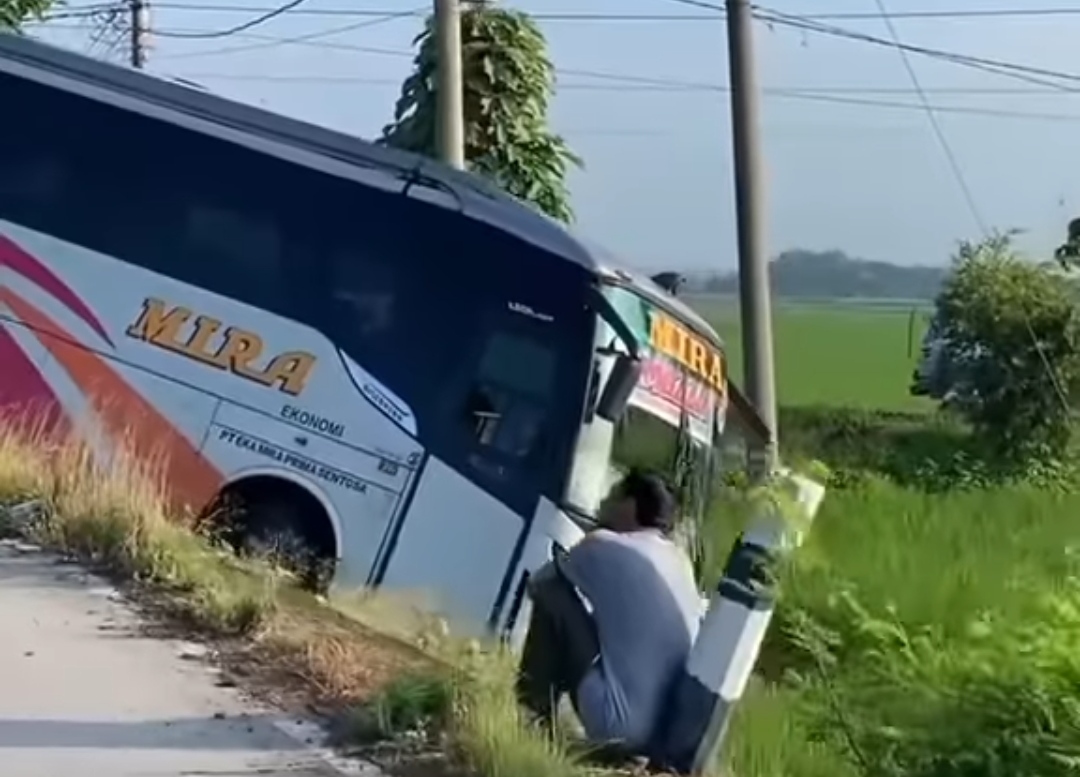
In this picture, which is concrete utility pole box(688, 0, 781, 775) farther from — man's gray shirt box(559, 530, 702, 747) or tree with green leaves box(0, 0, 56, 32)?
tree with green leaves box(0, 0, 56, 32)

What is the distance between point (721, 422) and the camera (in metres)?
14.8

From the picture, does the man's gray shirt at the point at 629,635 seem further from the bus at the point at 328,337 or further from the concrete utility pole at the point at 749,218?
the concrete utility pole at the point at 749,218

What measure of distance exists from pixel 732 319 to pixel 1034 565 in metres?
8.03

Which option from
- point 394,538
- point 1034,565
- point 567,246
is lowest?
point 394,538

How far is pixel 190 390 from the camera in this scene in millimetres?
13945

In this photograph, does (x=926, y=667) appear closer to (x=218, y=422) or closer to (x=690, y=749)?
(x=690, y=749)

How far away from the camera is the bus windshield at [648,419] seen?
1315cm

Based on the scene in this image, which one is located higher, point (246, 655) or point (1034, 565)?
point (1034, 565)

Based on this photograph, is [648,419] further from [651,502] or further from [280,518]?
[651,502]

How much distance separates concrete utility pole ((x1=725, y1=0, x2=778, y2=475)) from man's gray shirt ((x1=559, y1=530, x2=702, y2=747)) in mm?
12133

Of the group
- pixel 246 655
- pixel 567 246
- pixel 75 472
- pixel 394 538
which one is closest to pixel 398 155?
pixel 567 246

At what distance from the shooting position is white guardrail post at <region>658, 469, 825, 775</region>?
273 inches

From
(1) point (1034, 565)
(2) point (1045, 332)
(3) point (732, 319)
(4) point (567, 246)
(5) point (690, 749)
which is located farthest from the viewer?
(2) point (1045, 332)

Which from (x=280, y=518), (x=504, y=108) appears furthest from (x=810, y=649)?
(x=504, y=108)
